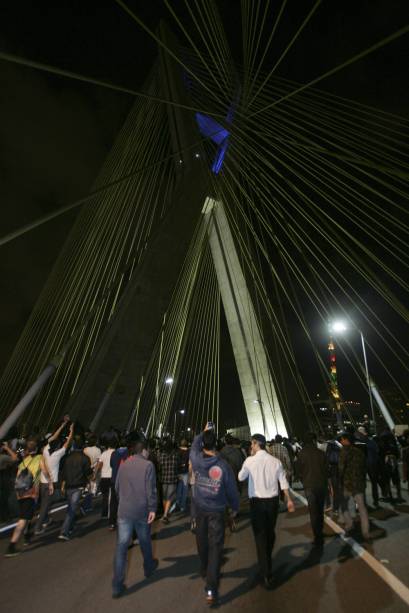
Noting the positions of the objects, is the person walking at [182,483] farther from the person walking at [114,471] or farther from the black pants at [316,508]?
the black pants at [316,508]

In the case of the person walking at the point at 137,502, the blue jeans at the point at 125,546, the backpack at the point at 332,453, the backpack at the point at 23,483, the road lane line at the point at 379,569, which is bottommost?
the road lane line at the point at 379,569

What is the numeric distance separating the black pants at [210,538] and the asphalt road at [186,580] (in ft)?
0.90

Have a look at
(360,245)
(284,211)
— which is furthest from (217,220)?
(360,245)

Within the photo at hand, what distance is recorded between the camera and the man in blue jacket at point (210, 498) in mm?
3668

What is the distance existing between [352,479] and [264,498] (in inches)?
75.9

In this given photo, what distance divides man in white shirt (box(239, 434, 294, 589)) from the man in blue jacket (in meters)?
0.29

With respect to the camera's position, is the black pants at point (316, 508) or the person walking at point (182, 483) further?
the person walking at point (182, 483)

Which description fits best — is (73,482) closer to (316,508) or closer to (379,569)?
(316,508)

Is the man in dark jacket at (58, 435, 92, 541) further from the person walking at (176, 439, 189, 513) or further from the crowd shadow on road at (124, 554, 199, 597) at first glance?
the person walking at (176, 439, 189, 513)

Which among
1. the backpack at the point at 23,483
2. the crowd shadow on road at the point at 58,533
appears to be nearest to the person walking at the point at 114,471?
the crowd shadow on road at the point at 58,533

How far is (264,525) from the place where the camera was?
400 cm

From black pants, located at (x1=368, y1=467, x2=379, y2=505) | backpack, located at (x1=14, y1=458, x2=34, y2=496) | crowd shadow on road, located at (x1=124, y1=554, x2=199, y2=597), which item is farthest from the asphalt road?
black pants, located at (x1=368, y1=467, x2=379, y2=505)

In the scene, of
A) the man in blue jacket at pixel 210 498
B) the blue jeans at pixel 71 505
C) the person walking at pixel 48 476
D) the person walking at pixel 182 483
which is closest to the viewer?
the man in blue jacket at pixel 210 498

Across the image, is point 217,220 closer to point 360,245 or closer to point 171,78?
point 171,78
